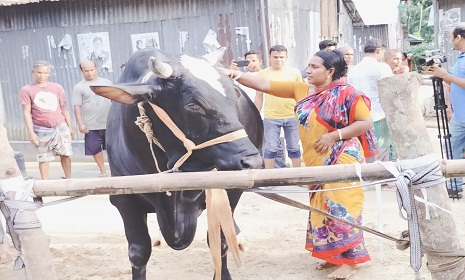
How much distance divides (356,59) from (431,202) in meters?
19.7

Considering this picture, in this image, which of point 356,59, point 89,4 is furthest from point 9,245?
point 356,59

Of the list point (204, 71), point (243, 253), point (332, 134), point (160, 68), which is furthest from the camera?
point (243, 253)

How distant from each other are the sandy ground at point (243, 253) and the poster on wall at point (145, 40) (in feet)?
11.4

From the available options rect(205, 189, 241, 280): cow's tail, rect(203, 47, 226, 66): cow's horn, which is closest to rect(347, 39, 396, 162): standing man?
rect(203, 47, 226, 66): cow's horn

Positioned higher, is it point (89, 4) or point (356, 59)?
point (89, 4)

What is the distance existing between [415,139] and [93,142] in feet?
19.6

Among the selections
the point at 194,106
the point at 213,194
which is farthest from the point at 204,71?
the point at 213,194

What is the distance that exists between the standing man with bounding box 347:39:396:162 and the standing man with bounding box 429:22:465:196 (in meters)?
0.99

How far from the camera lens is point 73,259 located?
4785 millimetres

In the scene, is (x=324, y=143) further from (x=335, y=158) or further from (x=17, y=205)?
(x=17, y=205)

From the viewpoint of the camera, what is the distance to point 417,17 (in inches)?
1500

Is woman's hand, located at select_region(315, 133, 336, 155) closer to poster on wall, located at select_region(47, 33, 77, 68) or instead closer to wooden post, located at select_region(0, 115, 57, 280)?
wooden post, located at select_region(0, 115, 57, 280)

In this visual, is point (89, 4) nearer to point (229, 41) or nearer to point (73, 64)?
point (73, 64)

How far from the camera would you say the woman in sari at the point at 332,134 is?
392 centimetres
